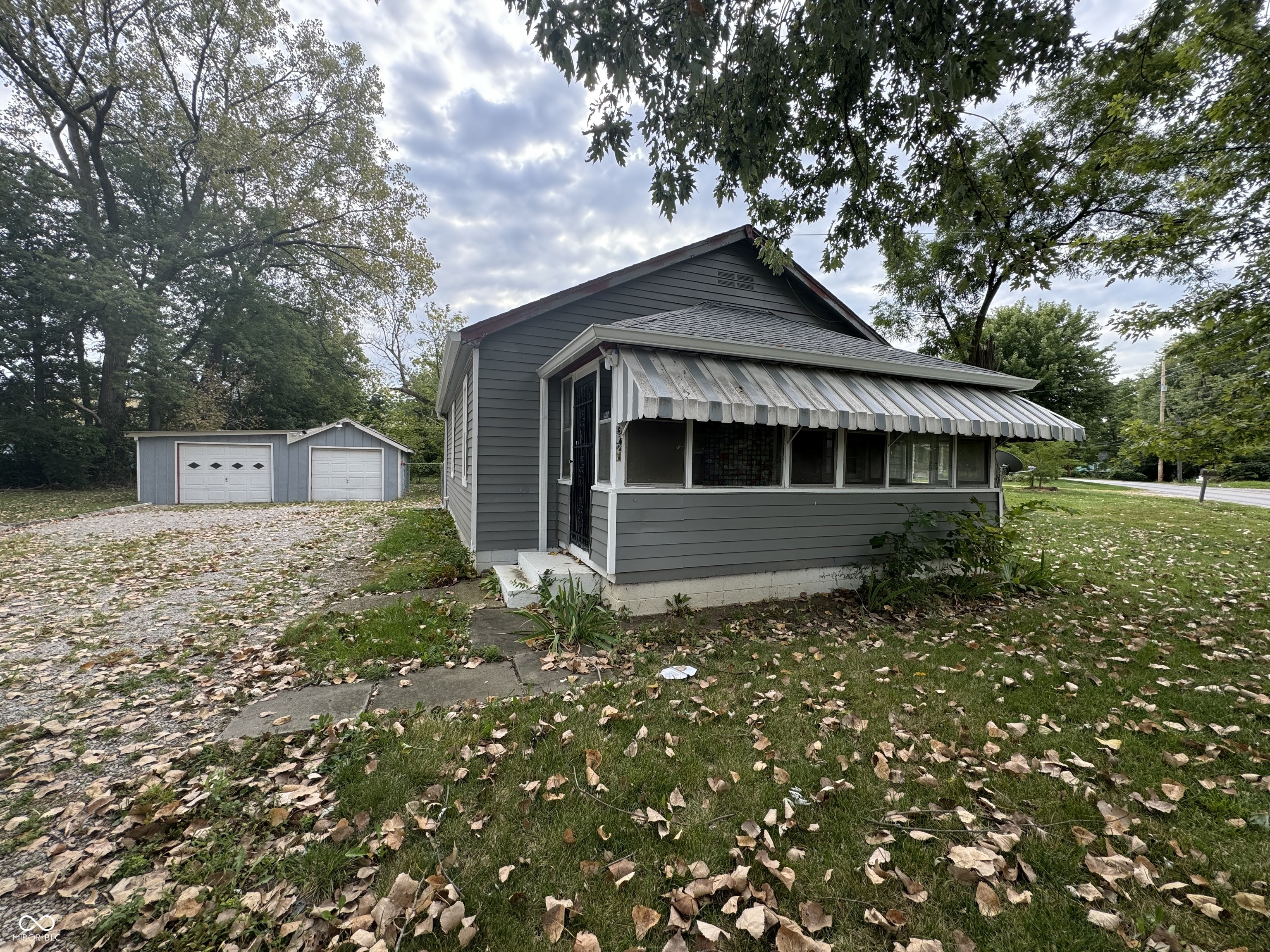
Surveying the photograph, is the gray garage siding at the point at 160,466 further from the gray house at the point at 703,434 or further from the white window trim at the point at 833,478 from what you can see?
the white window trim at the point at 833,478

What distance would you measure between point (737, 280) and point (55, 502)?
23136 mm

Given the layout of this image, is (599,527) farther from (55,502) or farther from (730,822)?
(55,502)

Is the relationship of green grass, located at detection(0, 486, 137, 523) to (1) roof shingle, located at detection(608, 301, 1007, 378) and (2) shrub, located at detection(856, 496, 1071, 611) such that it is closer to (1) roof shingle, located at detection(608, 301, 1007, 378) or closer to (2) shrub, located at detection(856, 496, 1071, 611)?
(1) roof shingle, located at detection(608, 301, 1007, 378)

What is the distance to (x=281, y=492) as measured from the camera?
60.8ft

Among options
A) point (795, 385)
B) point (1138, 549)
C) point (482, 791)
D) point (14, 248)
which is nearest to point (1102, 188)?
point (1138, 549)

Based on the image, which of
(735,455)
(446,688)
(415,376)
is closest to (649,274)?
(735,455)

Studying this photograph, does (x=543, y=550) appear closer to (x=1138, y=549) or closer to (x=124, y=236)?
(x=1138, y=549)

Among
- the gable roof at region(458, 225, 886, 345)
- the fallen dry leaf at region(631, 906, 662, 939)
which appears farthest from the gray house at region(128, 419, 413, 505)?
the fallen dry leaf at region(631, 906, 662, 939)

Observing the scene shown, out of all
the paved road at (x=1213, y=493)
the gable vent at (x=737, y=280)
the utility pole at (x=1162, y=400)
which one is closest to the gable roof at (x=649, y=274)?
the gable vent at (x=737, y=280)

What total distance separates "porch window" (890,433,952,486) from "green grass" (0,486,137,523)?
20339mm

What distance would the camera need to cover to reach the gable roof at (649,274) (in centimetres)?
711

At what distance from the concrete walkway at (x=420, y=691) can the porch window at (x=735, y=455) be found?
261 centimetres

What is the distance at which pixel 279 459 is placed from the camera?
18453 millimetres

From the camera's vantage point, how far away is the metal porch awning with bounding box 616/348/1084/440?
497 centimetres
